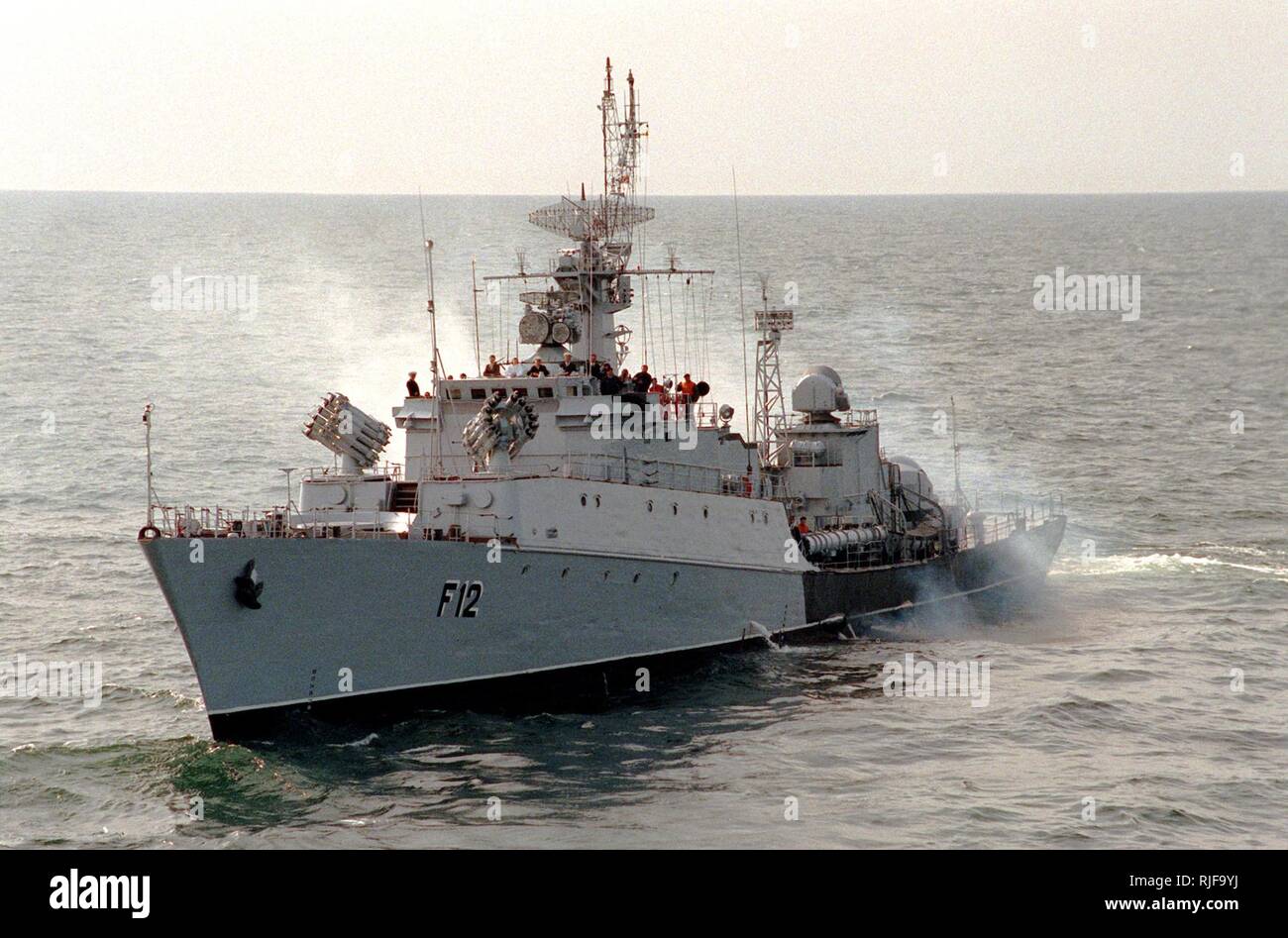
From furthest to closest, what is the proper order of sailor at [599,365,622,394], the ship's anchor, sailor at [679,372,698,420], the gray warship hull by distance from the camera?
sailor at [679,372,698,420]
sailor at [599,365,622,394]
the gray warship hull
the ship's anchor

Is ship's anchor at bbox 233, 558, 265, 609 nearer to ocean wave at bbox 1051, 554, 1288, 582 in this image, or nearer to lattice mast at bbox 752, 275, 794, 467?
lattice mast at bbox 752, 275, 794, 467

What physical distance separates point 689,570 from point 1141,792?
33.4ft

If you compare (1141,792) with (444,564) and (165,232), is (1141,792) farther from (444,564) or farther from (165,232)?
(165,232)

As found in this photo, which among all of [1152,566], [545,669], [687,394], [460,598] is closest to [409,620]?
[460,598]

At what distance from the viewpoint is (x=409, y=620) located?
28344 mm

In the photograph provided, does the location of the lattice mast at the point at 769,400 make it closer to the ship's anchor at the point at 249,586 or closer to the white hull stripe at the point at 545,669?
the white hull stripe at the point at 545,669

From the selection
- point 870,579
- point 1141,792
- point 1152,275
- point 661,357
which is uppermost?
point 1152,275

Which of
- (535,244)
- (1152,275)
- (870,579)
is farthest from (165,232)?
(870,579)

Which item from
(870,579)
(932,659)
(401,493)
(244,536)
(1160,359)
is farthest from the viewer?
(1160,359)

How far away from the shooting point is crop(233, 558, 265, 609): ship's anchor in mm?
26656

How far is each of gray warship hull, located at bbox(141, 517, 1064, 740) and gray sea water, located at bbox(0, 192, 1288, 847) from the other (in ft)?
2.63

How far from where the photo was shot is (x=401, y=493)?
3088 cm

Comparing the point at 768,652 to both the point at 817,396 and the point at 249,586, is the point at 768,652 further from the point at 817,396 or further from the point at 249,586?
the point at 249,586

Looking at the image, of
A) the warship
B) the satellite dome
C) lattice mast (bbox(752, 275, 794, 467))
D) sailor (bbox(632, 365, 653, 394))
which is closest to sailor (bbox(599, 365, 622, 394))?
the warship
